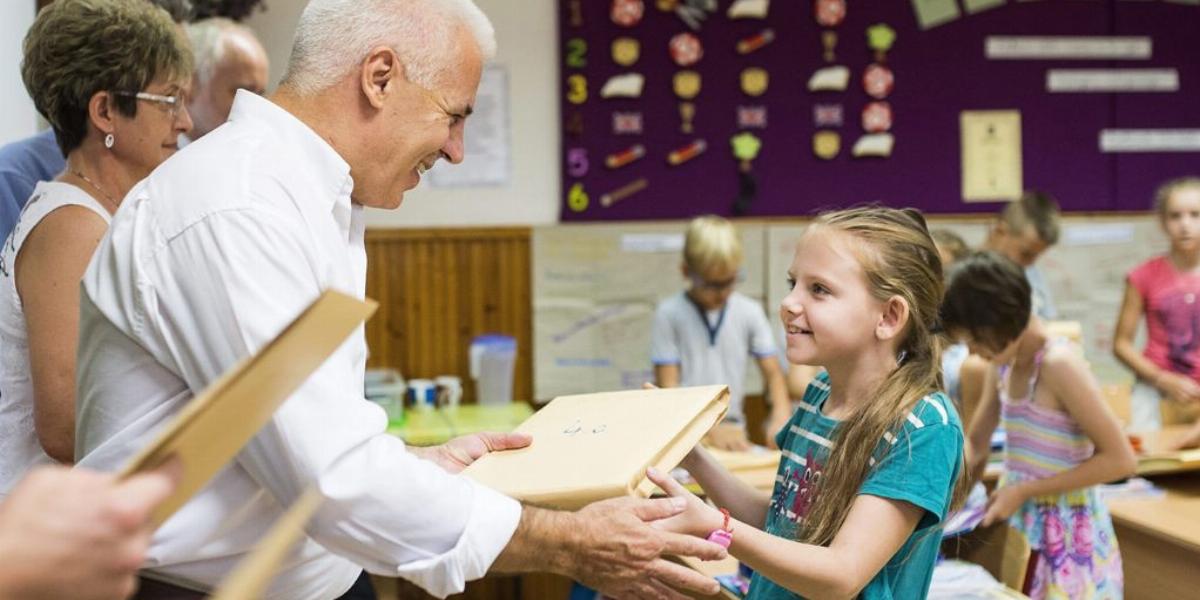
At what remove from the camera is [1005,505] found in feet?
9.33

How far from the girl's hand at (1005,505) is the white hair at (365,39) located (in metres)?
1.88

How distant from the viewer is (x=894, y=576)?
1.81 metres

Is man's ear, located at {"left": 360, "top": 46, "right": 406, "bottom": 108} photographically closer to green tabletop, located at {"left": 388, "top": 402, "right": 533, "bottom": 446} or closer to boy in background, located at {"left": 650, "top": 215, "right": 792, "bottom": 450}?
green tabletop, located at {"left": 388, "top": 402, "right": 533, "bottom": 446}

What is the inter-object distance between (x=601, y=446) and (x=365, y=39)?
0.65m

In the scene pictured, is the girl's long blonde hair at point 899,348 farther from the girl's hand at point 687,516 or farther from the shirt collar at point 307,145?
the shirt collar at point 307,145

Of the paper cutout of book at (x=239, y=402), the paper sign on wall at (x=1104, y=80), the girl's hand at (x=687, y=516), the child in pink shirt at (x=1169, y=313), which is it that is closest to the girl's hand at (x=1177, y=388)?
the child in pink shirt at (x=1169, y=313)

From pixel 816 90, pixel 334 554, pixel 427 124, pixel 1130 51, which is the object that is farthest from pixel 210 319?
pixel 1130 51

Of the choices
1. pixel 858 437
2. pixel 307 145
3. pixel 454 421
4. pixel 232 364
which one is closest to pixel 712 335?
pixel 454 421

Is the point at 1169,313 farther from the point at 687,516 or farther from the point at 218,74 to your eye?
the point at 687,516

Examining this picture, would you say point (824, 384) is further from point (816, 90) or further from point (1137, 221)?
point (1137, 221)

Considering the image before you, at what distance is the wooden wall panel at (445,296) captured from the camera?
17.0ft

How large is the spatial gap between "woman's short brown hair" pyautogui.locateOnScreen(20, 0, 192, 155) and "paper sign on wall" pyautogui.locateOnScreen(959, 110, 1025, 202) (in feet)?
14.5

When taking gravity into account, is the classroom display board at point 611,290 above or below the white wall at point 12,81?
below

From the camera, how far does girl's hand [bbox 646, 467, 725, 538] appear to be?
150 centimetres
